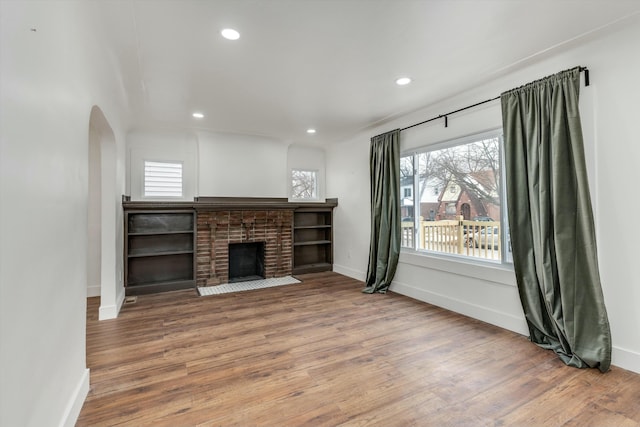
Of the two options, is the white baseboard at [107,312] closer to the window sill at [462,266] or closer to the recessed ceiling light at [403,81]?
the window sill at [462,266]

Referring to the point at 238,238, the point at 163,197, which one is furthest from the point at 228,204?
the point at 163,197

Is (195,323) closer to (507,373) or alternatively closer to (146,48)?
(146,48)

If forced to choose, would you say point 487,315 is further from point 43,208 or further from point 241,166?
point 241,166

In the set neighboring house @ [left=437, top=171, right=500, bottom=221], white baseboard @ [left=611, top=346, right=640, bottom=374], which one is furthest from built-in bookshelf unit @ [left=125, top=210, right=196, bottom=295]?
white baseboard @ [left=611, top=346, right=640, bottom=374]

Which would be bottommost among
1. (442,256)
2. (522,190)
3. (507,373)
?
(507,373)

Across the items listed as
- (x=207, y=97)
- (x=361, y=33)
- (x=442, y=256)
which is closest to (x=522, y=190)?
(x=442, y=256)

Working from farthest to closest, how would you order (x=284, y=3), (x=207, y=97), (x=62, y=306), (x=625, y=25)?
(x=207, y=97)
(x=625, y=25)
(x=284, y=3)
(x=62, y=306)

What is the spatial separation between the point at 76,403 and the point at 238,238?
11.6 feet

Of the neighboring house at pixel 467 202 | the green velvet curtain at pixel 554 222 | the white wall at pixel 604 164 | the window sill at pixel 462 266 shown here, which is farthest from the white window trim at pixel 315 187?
the green velvet curtain at pixel 554 222

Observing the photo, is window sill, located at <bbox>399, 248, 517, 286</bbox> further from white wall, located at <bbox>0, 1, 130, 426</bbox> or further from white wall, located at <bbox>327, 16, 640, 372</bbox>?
white wall, located at <bbox>0, 1, 130, 426</bbox>

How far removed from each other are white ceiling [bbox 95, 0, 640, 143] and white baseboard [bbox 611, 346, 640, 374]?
2506 mm

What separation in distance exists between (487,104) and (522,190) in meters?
1.06

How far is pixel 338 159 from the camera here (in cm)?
604

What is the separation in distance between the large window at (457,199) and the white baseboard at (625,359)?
3.58 feet
